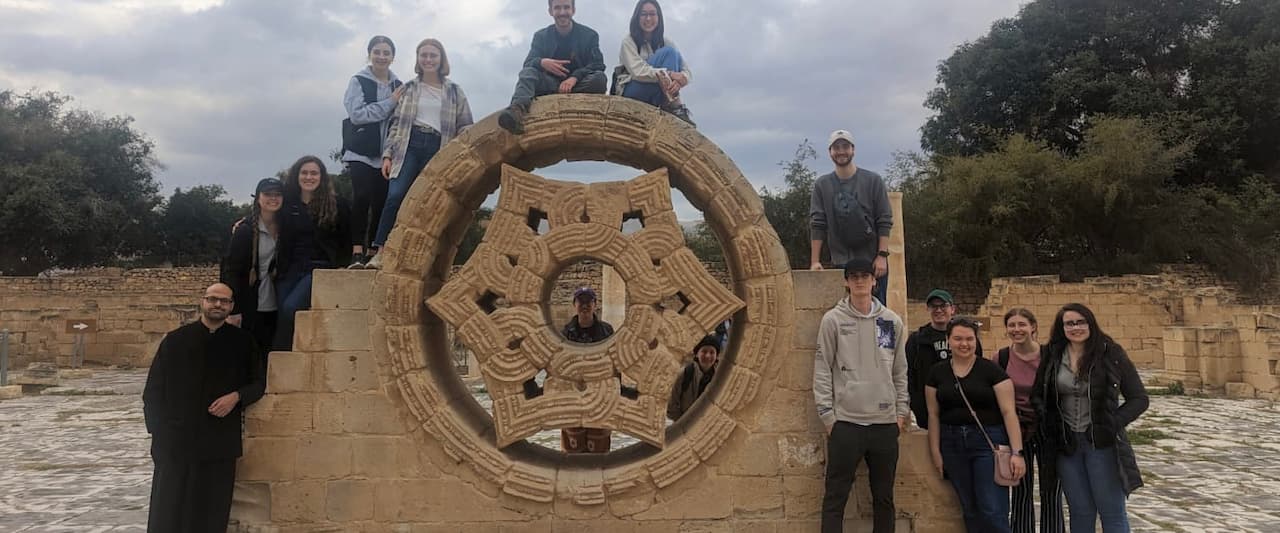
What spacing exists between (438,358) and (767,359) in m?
2.02

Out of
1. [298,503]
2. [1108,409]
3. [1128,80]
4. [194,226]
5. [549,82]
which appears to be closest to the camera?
[1108,409]

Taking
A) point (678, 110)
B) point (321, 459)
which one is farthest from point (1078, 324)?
point (321, 459)

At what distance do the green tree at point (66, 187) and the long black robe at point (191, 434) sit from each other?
31.9 meters

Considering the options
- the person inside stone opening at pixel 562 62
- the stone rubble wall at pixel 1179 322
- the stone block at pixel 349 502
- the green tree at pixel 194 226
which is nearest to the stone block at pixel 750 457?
the stone block at pixel 349 502

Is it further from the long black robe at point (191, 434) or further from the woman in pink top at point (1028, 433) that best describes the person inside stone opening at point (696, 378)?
the long black robe at point (191, 434)

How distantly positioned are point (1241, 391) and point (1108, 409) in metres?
12.4

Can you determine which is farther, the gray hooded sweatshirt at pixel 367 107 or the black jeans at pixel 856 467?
the gray hooded sweatshirt at pixel 367 107

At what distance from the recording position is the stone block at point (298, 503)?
12.9ft

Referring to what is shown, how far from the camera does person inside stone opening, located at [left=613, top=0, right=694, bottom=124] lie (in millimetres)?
4246

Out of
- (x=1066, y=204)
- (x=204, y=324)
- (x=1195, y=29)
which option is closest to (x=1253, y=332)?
(x=1066, y=204)

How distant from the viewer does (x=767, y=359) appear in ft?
13.0

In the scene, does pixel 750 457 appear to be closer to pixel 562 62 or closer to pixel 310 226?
pixel 562 62

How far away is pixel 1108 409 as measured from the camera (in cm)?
360

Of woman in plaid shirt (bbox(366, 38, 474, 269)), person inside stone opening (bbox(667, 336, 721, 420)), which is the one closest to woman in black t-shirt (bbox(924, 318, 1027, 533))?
person inside stone opening (bbox(667, 336, 721, 420))
